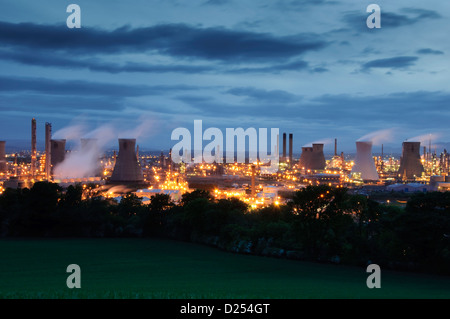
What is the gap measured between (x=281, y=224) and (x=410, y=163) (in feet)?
165

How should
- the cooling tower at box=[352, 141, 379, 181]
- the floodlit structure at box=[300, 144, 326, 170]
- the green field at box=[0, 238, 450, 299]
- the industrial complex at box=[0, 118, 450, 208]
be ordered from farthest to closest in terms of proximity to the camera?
the floodlit structure at box=[300, 144, 326, 170] → the cooling tower at box=[352, 141, 379, 181] → the industrial complex at box=[0, 118, 450, 208] → the green field at box=[0, 238, 450, 299]

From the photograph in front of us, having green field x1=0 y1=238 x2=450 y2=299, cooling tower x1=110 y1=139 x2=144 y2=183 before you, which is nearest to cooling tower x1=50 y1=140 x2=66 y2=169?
cooling tower x1=110 y1=139 x2=144 y2=183

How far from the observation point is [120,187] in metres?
50.9

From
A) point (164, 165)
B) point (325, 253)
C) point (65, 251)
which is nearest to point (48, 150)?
point (164, 165)

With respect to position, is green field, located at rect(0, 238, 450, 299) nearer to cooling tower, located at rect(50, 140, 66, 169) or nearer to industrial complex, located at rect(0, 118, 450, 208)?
industrial complex, located at rect(0, 118, 450, 208)

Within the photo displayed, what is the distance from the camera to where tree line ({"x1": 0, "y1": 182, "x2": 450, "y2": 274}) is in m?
16.1

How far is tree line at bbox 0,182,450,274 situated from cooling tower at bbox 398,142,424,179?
142ft

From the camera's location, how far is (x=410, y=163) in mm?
65500

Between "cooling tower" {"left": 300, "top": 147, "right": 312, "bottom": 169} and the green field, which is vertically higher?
"cooling tower" {"left": 300, "top": 147, "right": 312, "bottom": 169}

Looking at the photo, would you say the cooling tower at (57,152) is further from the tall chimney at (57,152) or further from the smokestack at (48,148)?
the smokestack at (48,148)

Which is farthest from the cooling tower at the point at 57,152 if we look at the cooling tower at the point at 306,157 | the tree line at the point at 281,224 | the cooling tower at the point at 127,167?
the tree line at the point at 281,224

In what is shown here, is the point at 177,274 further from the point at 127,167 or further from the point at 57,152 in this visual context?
the point at 57,152
